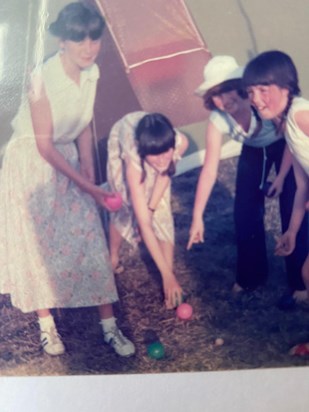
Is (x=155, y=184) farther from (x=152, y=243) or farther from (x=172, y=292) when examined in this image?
(x=172, y=292)

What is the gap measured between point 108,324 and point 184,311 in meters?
0.20

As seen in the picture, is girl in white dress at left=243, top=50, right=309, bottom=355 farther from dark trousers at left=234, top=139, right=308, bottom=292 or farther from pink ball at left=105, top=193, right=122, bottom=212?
pink ball at left=105, top=193, right=122, bottom=212

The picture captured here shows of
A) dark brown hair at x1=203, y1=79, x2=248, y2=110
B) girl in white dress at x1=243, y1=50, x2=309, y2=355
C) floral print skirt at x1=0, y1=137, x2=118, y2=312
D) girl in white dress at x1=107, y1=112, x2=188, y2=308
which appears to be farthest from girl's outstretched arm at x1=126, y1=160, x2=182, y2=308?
girl in white dress at x1=243, y1=50, x2=309, y2=355

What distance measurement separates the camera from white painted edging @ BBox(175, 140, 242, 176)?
1.73 m

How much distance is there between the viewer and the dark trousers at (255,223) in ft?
5.72

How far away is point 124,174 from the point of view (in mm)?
1747

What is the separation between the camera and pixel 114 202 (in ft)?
5.76

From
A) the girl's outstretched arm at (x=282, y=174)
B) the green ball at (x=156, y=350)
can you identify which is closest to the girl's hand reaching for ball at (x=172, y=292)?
the green ball at (x=156, y=350)

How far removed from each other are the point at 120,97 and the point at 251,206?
0.42 metres

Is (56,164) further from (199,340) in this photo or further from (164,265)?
(199,340)

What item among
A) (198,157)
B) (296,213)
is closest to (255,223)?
(296,213)

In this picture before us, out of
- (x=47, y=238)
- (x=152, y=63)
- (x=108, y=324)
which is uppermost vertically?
(x=152, y=63)

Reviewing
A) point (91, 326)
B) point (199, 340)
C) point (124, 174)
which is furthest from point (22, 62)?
point (199, 340)

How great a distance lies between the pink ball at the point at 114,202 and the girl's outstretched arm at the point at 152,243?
0.03 m
